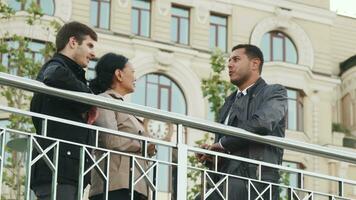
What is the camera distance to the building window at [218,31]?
3344cm

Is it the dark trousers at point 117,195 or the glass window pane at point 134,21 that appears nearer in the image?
the dark trousers at point 117,195

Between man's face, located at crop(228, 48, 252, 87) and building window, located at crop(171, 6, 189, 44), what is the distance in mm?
25495

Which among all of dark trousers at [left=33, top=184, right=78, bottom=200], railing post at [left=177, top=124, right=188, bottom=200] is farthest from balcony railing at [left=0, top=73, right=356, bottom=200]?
dark trousers at [left=33, top=184, right=78, bottom=200]

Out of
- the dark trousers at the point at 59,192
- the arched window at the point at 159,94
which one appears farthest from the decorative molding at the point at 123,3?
the dark trousers at the point at 59,192

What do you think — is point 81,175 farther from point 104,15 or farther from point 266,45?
point 266,45

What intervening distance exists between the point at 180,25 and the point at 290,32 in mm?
3559

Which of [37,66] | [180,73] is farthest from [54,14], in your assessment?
[37,66]

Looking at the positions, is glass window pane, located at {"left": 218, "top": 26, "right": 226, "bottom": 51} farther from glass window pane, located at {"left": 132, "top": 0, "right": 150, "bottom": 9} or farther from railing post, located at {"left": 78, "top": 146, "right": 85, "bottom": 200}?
railing post, located at {"left": 78, "top": 146, "right": 85, "bottom": 200}

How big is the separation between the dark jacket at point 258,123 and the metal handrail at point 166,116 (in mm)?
208

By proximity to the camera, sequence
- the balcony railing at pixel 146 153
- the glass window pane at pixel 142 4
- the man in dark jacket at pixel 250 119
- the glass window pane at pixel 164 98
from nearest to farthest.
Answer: the balcony railing at pixel 146 153 < the man in dark jacket at pixel 250 119 < the glass window pane at pixel 164 98 < the glass window pane at pixel 142 4

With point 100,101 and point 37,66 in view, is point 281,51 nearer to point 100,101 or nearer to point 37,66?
point 37,66

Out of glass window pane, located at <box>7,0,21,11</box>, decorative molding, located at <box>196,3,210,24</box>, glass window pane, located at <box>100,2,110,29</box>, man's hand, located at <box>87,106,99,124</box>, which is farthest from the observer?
decorative molding, located at <box>196,3,210,24</box>

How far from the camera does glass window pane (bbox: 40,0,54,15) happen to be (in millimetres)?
30073

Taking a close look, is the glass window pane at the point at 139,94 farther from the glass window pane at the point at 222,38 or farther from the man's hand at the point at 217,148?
the man's hand at the point at 217,148
